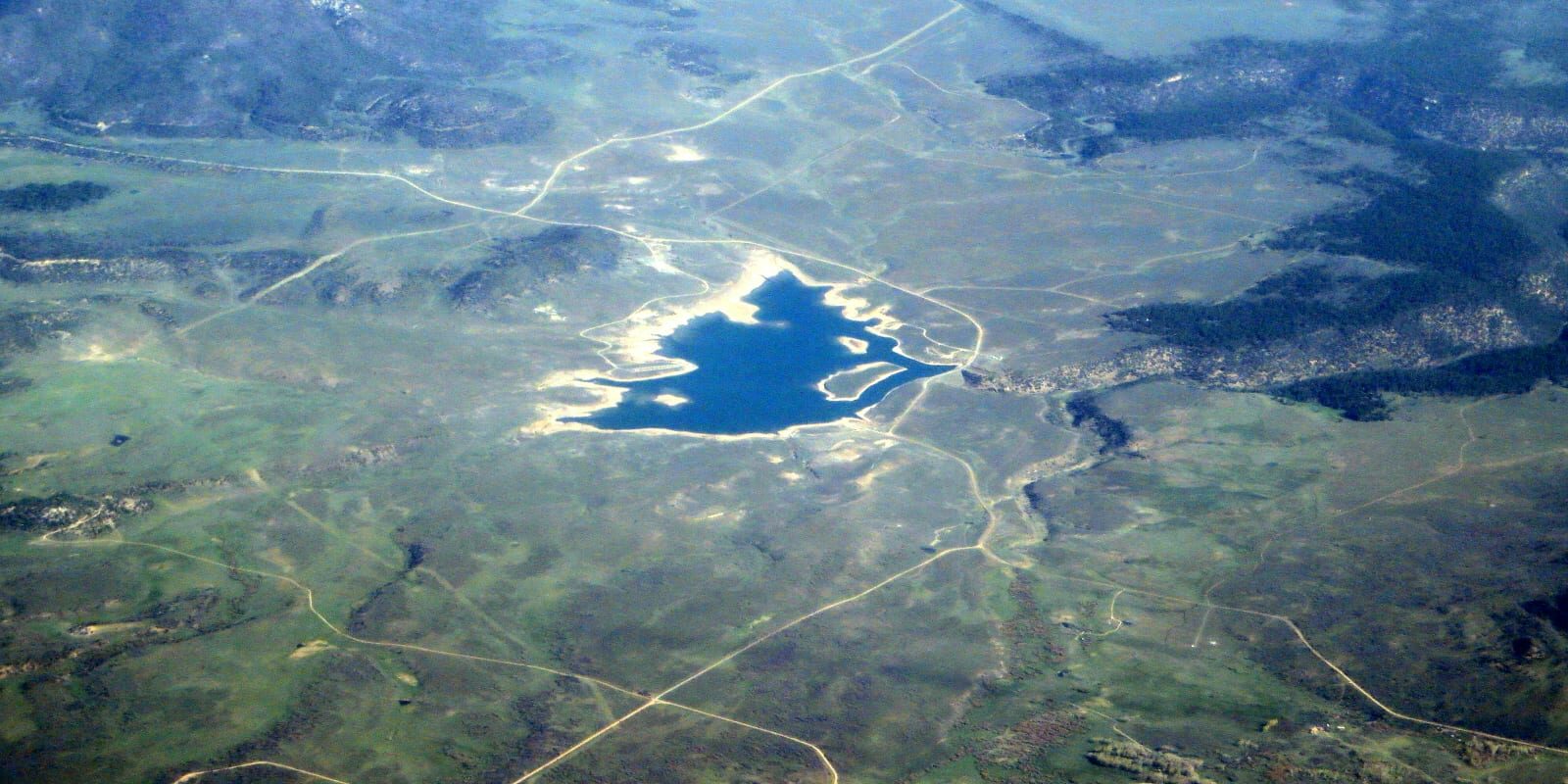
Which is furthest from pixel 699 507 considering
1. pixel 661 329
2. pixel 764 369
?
pixel 661 329

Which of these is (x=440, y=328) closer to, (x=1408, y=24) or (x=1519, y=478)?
(x=1519, y=478)

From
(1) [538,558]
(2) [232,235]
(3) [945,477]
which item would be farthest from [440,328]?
(3) [945,477]

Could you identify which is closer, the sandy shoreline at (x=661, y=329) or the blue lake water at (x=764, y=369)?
the blue lake water at (x=764, y=369)

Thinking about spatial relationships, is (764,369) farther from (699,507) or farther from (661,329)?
(699,507)

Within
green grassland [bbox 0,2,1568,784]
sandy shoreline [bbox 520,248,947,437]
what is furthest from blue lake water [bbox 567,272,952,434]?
green grassland [bbox 0,2,1568,784]

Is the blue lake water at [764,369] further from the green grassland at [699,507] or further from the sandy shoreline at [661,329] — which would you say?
the green grassland at [699,507]

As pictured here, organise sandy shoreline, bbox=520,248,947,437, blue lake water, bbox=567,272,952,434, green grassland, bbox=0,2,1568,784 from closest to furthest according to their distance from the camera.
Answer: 1. green grassland, bbox=0,2,1568,784
2. blue lake water, bbox=567,272,952,434
3. sandy shoreline, bbox=520,248,947,437

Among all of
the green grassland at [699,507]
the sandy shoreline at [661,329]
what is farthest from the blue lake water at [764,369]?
the green grassland at [699,507]

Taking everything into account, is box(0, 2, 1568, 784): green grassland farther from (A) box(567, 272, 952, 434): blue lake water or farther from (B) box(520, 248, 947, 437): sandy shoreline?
(A) box(567, 272, 952, 434): blue lake water
